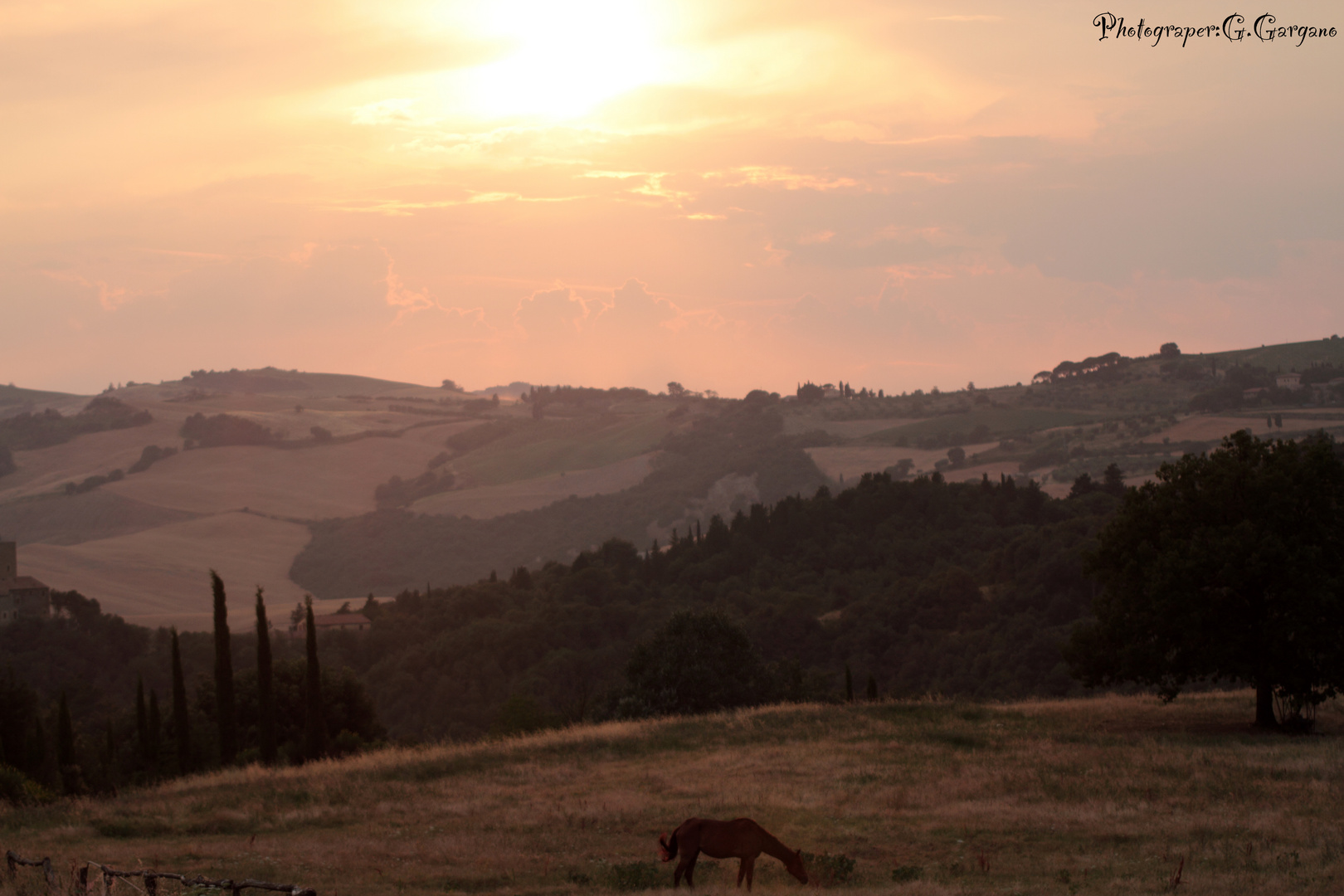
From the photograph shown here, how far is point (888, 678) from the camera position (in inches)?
3391

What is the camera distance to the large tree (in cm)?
2934

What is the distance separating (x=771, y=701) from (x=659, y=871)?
130ft

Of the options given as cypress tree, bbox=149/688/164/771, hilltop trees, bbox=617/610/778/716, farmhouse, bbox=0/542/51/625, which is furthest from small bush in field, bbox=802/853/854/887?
farmhouse, bbox=0/542/51/625

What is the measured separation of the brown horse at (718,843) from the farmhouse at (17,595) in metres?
127

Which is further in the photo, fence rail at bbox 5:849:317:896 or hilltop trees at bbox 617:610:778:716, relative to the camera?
hilltop trees at bbox 617:610:778:716

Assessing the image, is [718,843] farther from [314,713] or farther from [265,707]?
[314,713]

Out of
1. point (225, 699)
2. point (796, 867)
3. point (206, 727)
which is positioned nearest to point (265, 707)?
point (225, 699)

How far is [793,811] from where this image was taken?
20.7 meters

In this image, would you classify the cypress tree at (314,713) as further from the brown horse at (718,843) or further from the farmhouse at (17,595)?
the farmhouse at (17,595)

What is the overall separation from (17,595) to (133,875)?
132 metres

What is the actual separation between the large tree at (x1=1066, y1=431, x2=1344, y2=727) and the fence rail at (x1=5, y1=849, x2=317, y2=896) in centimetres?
2494

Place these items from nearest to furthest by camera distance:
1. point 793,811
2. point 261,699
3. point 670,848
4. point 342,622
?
point 670,848, point 793,811, point 261,699, point 342,622

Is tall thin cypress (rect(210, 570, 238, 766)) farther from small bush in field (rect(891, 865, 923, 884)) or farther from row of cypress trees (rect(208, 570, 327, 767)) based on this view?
small bush in field (rect(891, 865, 923, 884))

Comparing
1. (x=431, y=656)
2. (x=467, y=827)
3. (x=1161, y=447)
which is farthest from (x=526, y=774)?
(x=1161, y=447)
